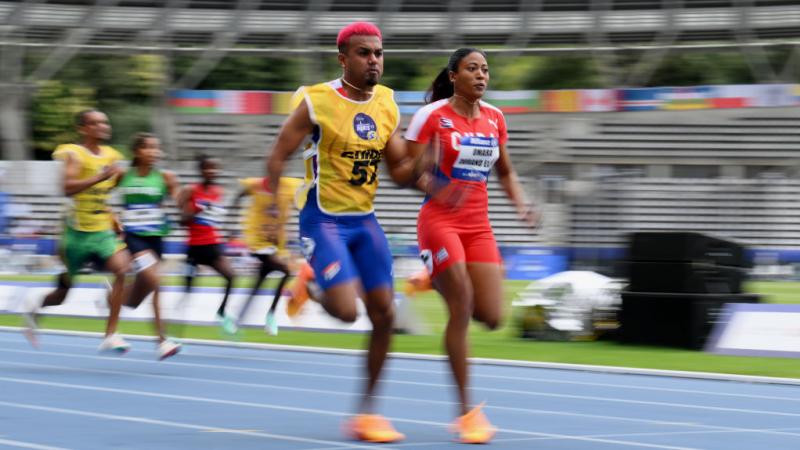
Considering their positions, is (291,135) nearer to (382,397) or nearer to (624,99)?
(382,397)

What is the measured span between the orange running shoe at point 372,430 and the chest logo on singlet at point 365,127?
1275 mm

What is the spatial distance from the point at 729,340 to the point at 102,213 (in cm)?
535

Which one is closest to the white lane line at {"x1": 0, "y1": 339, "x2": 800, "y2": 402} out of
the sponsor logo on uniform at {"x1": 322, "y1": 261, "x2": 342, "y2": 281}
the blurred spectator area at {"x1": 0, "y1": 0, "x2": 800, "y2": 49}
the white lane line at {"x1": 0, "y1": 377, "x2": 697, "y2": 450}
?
the white lane line at {"x1": 0, "y1": 377, "x2": 697, "y2": 450}

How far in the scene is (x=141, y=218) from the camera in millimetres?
10219

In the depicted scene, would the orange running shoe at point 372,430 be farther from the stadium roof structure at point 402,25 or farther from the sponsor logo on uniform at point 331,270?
the stadium roof structure at point 402,25

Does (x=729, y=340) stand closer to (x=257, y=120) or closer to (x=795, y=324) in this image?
(x=795, y=324)

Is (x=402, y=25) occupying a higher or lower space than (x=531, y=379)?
higher

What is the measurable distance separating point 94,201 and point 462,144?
4.52 meters

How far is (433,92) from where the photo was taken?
662 centimetres

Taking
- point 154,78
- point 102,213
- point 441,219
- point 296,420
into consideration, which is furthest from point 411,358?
point 154,78

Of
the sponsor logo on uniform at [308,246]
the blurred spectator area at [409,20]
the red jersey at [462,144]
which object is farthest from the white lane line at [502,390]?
the blurred spectator area at [409,20]

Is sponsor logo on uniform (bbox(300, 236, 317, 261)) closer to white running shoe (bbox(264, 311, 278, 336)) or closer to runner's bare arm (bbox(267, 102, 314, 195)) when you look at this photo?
runner's bare arm (bbox(267, 102, 314, 195))

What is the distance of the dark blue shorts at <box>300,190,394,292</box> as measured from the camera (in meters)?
5.86

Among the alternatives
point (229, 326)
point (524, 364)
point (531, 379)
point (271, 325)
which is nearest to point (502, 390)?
point (531, 379)
